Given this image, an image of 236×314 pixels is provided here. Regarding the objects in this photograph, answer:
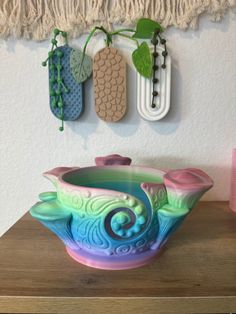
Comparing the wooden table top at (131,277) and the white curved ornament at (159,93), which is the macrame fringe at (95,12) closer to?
the white curved ornament at (159,93)

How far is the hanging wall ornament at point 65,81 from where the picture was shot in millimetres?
639

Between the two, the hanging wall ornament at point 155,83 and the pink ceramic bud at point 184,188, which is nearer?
the pink ceramic bud at point 184,188

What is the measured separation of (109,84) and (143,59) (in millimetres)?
81

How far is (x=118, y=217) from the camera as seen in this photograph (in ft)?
1.32

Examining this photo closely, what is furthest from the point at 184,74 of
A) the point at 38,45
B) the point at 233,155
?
the point at 38,45

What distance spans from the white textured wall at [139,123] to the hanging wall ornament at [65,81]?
0.08 ft

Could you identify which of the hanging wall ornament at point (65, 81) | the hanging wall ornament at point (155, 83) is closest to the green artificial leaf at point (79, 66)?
the hanging wall ornament at point (65, 81)

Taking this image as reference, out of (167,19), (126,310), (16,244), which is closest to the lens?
(126,310)

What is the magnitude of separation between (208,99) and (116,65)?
0.20 meters

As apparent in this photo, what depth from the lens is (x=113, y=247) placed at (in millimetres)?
428

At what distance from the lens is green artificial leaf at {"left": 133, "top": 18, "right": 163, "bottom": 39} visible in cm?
60

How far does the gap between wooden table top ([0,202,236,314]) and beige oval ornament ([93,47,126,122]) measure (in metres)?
0.26

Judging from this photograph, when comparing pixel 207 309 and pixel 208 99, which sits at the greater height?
pixel 208 99

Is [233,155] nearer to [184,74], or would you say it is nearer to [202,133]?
[202,133]
